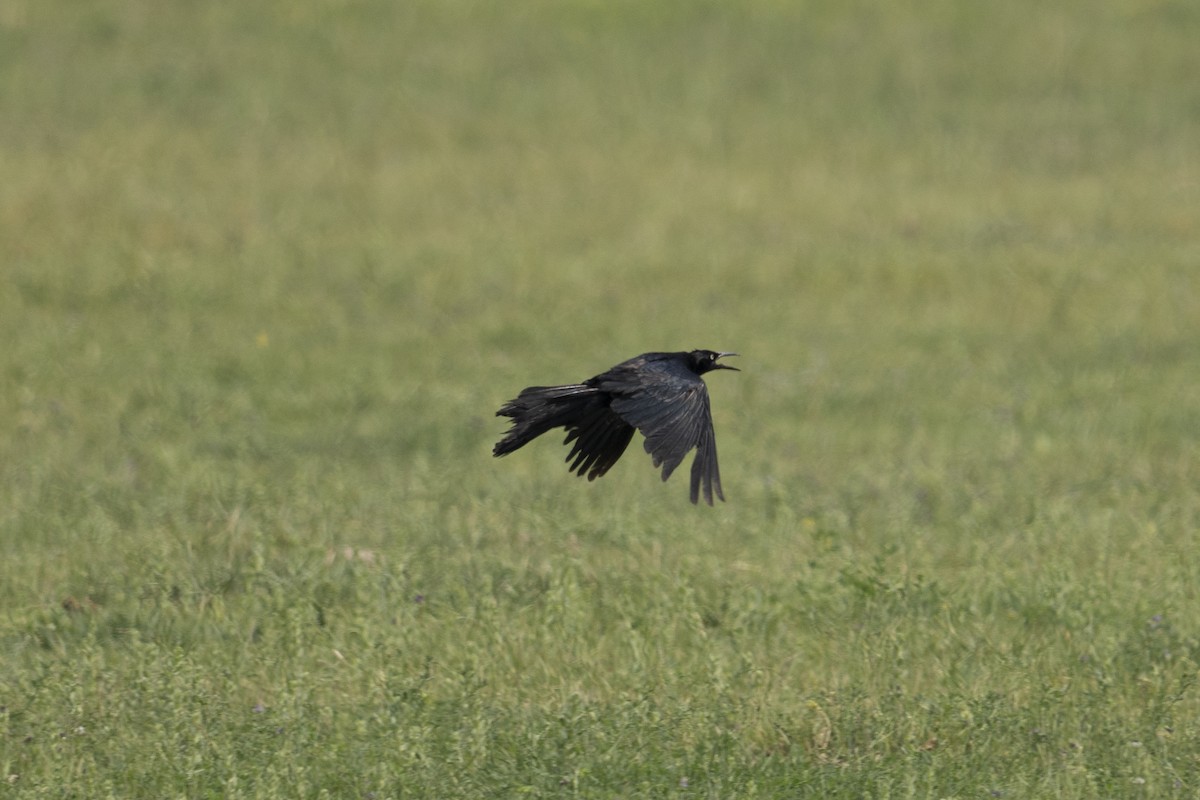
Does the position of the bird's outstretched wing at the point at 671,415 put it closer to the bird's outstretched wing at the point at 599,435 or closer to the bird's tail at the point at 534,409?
the bird's tail at the point at 534,409

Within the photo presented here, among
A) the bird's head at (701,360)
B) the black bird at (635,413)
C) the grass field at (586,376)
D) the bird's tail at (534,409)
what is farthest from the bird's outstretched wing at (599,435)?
the grass field at (586,376)

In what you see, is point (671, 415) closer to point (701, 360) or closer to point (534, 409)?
point (534, 409)

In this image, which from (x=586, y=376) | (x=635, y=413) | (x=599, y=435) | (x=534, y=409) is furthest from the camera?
(x=586, y=376)

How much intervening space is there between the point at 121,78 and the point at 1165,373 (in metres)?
12.2

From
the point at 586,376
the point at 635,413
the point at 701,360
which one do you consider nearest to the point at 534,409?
the point at 635,413

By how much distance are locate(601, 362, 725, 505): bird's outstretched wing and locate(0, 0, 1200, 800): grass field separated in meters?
0.72

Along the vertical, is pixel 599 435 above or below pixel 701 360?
below

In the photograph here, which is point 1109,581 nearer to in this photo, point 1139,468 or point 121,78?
point 1139,468

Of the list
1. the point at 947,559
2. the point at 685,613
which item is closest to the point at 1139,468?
the point at 947,559

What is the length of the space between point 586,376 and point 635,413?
5551 millimetres

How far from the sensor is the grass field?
5105mm

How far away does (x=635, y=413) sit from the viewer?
5434mm

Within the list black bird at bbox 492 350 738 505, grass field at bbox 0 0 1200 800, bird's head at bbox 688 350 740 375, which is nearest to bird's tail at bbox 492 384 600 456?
black bird at bbox 492 350 738 505

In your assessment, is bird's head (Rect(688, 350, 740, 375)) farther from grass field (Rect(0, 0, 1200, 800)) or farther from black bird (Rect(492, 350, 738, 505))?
grass field (Rect(0, 0, 1200, 800))
